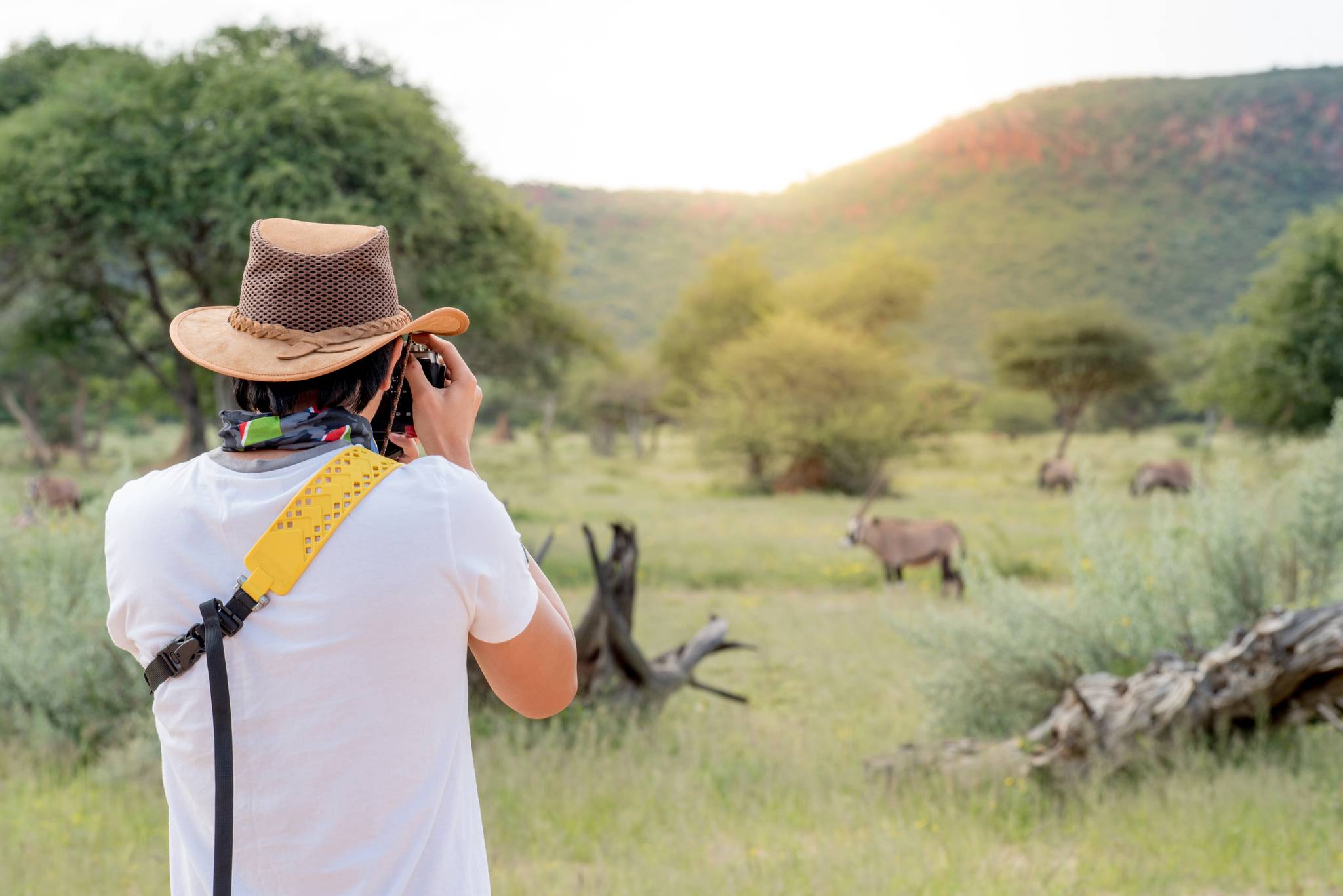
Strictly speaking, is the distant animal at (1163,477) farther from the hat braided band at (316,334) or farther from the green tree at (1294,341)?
the hat braided band at (316,334)

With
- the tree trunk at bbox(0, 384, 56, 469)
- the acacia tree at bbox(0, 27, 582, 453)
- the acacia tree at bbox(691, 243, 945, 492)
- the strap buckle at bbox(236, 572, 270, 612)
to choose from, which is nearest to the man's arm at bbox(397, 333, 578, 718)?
the strap buckle at bbox(236, 572, 270, 612)

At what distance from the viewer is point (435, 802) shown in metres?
1.37

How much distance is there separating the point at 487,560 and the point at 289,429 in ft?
1.01

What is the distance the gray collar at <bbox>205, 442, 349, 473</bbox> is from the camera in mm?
1303

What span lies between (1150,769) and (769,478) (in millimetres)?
22201

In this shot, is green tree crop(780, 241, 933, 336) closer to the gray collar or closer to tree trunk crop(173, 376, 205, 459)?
tree trunk crop(173, 376, 205, 459)

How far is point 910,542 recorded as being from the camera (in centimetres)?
1034

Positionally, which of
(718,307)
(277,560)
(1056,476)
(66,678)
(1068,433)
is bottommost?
(1068,433)

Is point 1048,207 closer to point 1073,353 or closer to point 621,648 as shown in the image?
point 1073,353

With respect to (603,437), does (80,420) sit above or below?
above

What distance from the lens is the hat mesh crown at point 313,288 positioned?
4.52 ft

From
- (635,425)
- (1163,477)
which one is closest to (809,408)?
(1163,477)

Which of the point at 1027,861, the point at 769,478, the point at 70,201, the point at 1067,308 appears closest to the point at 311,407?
the point at 1027,861

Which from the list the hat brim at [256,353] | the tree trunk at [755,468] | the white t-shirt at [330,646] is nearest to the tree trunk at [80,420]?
the tree trunk at [755,468]
